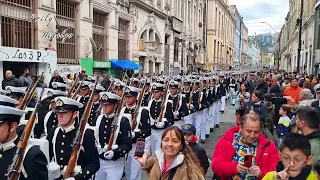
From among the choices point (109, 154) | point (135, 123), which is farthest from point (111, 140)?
point (135, 123)

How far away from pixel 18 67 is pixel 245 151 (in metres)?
12.3

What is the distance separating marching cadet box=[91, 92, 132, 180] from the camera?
16.3ft

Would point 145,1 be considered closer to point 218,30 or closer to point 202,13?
point 202,13

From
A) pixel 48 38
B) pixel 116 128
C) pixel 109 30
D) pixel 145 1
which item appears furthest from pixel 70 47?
pixel 116 128

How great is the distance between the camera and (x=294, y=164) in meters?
2.67

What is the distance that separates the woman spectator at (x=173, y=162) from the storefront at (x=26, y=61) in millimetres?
10719

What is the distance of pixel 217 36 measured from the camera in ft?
210

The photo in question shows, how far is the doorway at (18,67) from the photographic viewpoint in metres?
13.2

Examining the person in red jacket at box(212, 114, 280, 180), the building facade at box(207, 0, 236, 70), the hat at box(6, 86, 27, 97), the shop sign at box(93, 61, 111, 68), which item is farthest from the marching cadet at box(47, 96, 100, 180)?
the building facade at box(207, 0, 236, 70)

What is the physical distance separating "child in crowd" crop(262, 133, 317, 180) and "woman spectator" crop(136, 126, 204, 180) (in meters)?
0.62

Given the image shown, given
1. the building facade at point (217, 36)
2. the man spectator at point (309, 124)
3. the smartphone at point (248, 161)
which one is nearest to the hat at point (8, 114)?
the smartphone at point (248, 161)

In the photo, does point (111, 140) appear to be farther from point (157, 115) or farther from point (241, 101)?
point (241, 101)

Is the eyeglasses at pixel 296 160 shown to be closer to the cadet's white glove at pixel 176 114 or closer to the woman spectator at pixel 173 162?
the woman spectator at pixel 173 162

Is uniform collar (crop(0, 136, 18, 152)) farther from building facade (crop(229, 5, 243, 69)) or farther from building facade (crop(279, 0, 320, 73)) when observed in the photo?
building facade (crop(229, 5, 243, 69))
